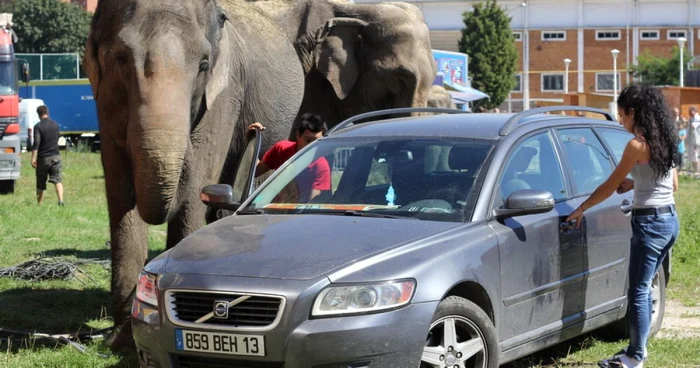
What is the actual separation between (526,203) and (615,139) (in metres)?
2.45

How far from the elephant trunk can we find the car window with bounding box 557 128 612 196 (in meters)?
2.61

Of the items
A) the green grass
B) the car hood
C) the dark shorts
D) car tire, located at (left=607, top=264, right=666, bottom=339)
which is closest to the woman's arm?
the car hood

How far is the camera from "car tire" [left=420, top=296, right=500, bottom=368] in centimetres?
602

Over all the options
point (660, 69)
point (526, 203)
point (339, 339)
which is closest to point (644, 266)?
point (526, 203)

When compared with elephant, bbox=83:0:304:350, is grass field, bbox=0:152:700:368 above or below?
below

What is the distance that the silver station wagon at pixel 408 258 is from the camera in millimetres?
5730

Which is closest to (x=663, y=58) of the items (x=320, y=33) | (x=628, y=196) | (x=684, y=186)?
(x=684, y=186)

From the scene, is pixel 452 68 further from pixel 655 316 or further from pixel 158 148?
pixel 158 148

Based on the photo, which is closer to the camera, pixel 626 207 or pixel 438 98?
pixel 626 207

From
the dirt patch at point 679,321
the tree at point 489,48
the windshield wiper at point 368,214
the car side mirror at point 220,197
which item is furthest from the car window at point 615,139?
the tree at point 489,48

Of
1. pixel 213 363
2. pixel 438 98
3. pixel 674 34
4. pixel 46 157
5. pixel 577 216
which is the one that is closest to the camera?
pixel 213 363

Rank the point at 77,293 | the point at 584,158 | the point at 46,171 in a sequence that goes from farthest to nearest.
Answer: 1. the point at 46,171
2. the point at 77,293
3. the point at 584,158

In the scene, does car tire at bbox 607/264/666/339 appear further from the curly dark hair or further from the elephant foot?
the elephant foot

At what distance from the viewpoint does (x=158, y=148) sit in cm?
766
